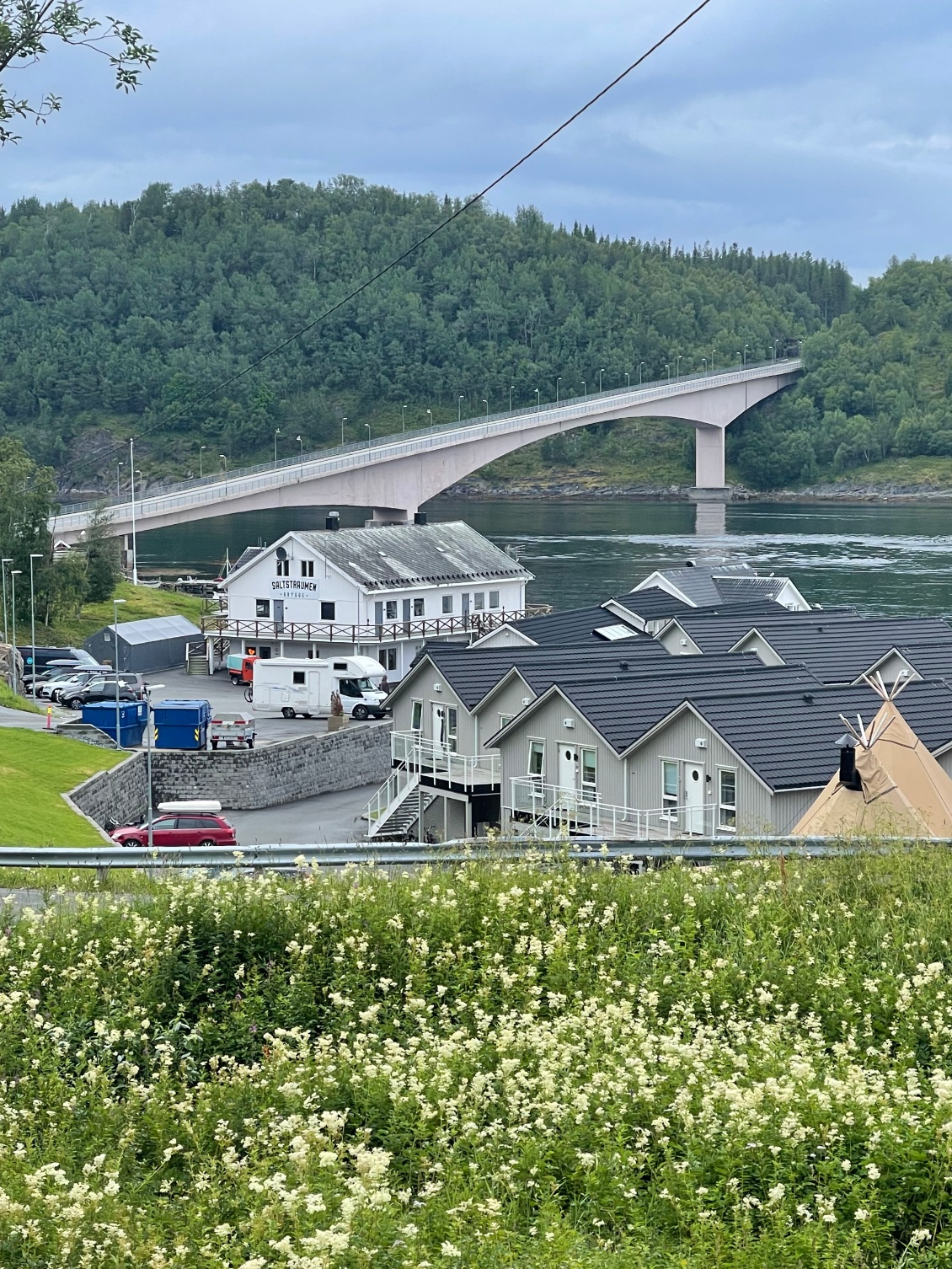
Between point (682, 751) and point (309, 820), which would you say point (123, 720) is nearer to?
point (309, 820)

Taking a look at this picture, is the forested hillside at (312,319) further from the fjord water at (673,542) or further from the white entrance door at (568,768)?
the white entrance door at (568,768)

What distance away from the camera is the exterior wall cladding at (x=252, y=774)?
3091 centimetres

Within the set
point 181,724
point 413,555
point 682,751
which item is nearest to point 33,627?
point 413,555

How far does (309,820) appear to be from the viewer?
31891 mm

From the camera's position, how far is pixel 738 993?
24.5ft

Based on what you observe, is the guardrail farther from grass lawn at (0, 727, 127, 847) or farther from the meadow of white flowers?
grass lawn at (0, 727, 127, 847)

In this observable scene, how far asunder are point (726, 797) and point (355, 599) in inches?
1121

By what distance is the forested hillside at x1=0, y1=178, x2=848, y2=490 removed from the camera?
155 metres

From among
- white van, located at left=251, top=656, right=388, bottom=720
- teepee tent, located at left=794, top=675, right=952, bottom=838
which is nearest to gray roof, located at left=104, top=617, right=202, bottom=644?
white van, located at left=251, top=656, right=388, bottom=720

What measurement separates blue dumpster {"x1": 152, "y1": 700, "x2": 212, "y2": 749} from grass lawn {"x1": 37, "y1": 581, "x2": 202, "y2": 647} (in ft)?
60.6

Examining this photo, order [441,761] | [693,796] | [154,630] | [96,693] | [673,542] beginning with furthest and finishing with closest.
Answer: [673,542] < [154,630] < [96,693] < [441,761] < [693,796]

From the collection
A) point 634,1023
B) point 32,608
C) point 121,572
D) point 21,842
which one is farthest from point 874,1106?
point 121,572

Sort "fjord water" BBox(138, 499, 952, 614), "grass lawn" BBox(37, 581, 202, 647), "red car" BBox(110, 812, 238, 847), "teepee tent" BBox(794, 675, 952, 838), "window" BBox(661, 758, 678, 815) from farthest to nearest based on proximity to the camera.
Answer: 1. "fjord water" BBox(138, 499, 952, 614)
2. "grass lawn" BBox(37, 581, 202, 647)
3. "red car" BBox(110, 812, 238, 847)
4. "window" BBox(661, 758, 678, 815)
5. "teepee tent" BBox(794, 675, 952, 838)

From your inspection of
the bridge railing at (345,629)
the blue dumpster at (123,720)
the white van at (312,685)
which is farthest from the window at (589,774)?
the bridge railing at (345,629)
